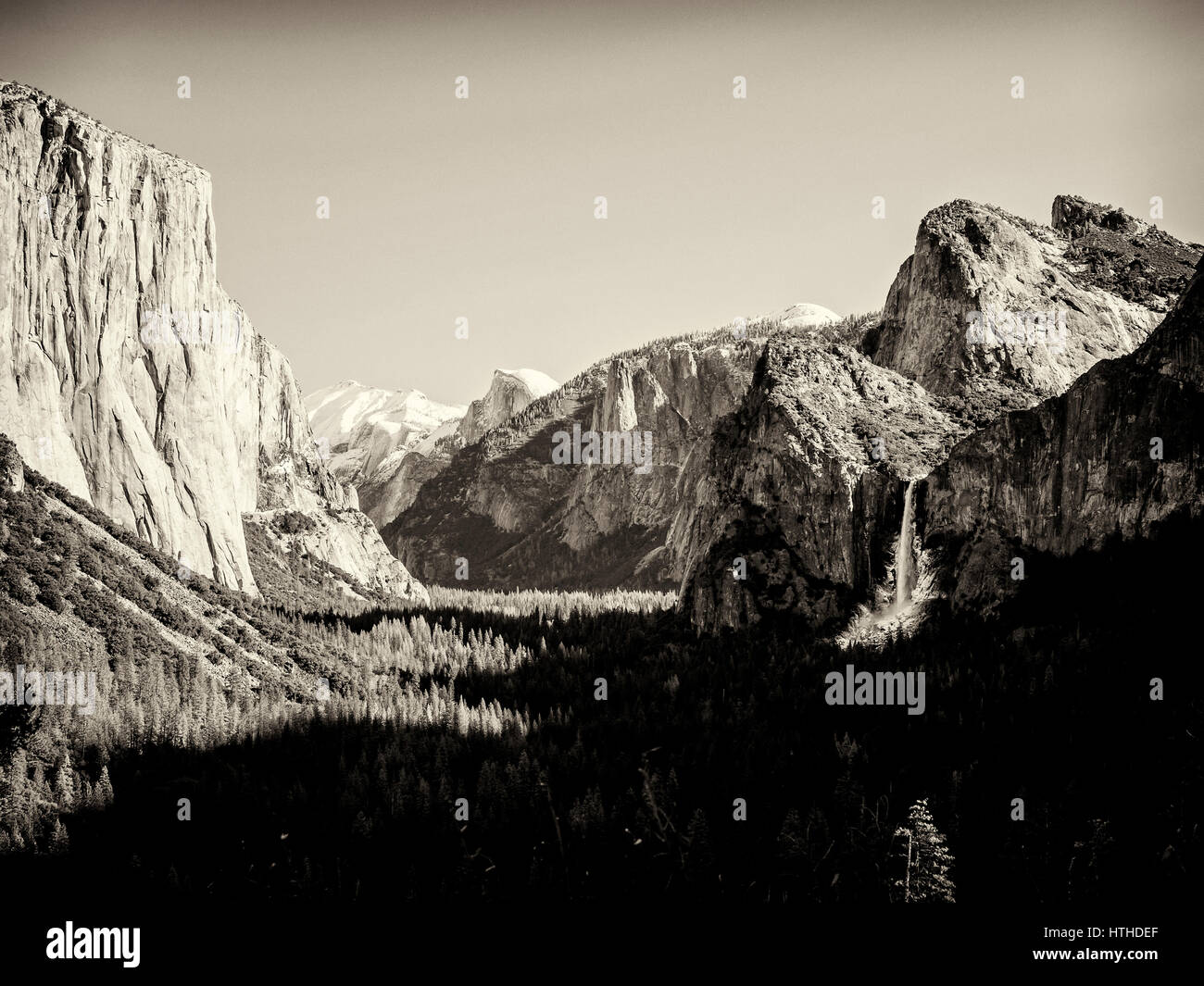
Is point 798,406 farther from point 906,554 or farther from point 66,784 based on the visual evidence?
point 66,784

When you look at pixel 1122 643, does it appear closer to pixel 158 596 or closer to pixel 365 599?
pixel 158 596

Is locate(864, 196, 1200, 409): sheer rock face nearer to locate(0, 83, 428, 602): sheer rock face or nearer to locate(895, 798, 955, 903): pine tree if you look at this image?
locate(895, 798, 955, 903): pine tree

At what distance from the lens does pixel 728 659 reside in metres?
121

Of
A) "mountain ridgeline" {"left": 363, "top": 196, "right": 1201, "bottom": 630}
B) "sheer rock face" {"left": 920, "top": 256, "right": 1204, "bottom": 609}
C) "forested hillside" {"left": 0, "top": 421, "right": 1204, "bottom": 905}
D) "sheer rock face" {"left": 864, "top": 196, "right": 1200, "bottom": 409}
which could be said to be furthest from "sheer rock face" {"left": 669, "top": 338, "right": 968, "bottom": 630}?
"forested hillside" {"left": 0, "top": 421, "right": 1204, "bottom": 905}

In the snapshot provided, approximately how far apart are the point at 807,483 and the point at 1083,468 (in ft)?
108

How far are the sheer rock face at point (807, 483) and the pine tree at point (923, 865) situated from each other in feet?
201

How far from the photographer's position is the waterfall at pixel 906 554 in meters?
125

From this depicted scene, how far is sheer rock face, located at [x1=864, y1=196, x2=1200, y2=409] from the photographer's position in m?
149

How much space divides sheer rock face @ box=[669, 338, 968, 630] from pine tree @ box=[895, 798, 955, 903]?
6136 centimetres

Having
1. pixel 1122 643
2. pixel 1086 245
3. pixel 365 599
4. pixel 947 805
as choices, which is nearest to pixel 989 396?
pixel 1086 245

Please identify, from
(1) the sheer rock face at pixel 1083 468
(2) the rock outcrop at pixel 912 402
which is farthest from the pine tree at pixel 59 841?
(1) the sheer rock face at pixel 1083 468

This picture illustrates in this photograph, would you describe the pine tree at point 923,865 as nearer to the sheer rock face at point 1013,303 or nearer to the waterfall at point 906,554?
the waterfall at point 906,554

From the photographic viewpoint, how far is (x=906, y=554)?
127062 millimetres

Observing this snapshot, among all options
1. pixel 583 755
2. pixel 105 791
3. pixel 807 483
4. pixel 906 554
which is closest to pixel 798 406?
pixel 807 483
